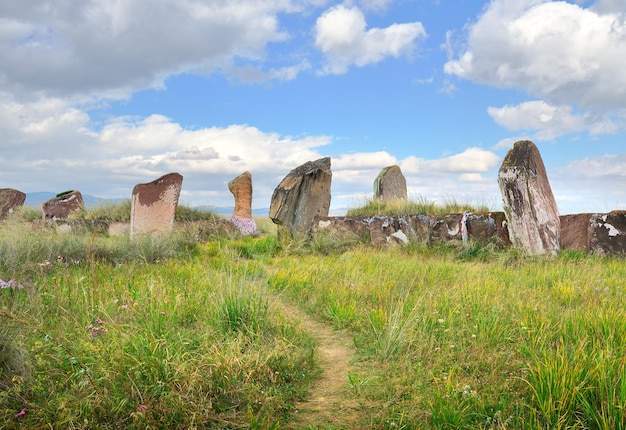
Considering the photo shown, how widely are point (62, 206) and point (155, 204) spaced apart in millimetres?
6655

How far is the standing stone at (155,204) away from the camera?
13281 mm

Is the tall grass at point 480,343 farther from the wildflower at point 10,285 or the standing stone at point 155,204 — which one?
the standing stone at point 155,204

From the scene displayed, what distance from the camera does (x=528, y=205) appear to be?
889cm

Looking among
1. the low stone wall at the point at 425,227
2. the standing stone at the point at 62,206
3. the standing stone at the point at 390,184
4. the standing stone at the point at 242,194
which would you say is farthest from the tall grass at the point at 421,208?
the standing stone at the point at 62,206

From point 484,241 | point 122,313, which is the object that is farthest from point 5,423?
point 484,241

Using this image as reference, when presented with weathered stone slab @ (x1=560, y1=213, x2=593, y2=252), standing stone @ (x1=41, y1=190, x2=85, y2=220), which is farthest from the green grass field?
standing stone @ (x1=41, y1=190, x2=85, y2=220)

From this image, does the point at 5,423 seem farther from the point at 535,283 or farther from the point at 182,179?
the point at 182,179

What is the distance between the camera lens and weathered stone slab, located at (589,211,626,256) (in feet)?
29.8

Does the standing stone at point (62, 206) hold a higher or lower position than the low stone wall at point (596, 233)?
higher

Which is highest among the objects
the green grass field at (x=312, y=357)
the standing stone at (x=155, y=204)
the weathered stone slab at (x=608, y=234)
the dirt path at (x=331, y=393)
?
the standing stone at (x=155, y=204)

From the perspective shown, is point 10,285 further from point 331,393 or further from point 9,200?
point 9,200

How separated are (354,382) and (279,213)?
8.57 meters

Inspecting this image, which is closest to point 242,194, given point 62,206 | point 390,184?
point 390,184

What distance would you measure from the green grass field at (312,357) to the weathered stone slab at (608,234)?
3.54m
